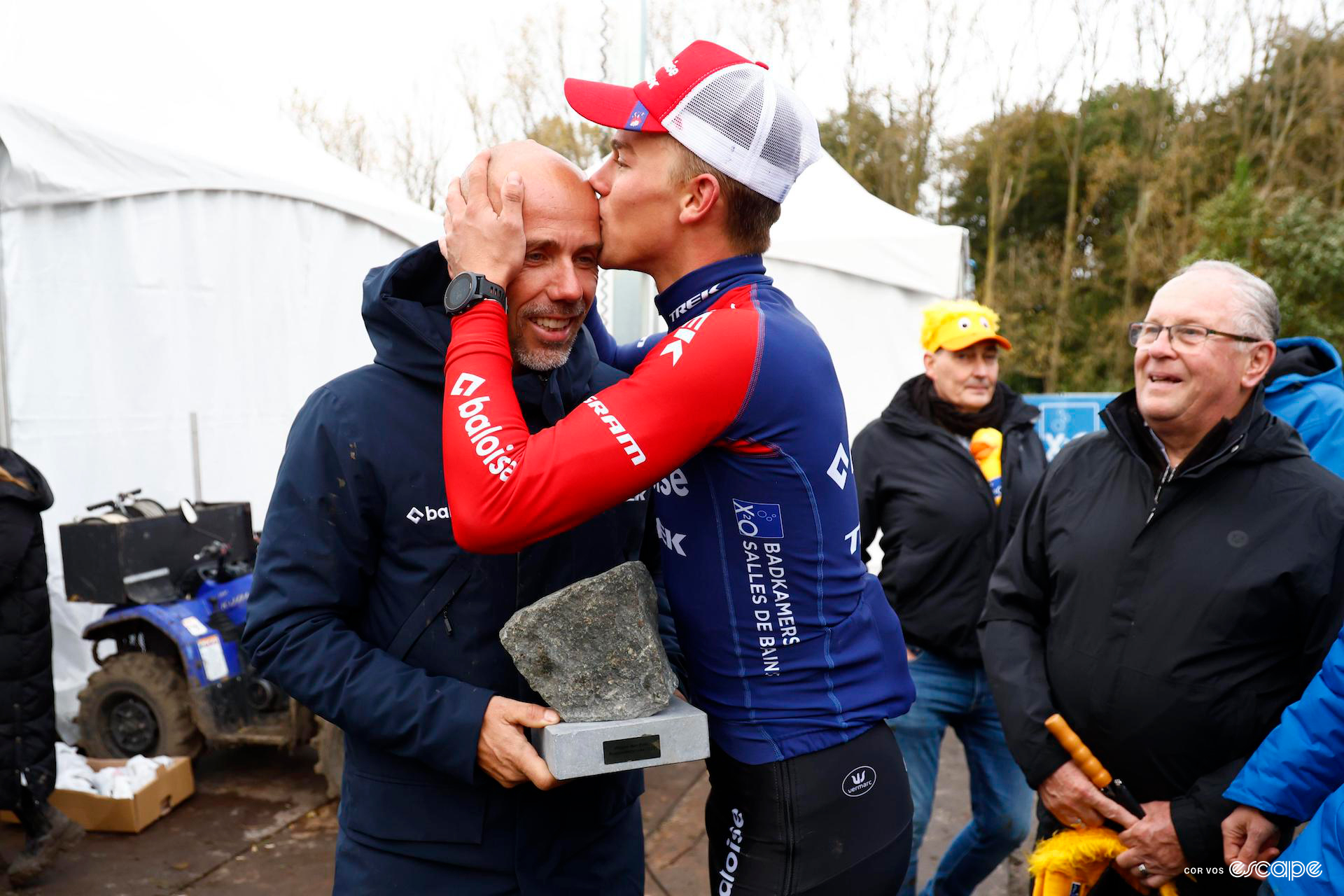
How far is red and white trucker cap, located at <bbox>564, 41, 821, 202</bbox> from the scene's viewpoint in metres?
1.68

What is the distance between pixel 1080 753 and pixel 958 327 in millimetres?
1967

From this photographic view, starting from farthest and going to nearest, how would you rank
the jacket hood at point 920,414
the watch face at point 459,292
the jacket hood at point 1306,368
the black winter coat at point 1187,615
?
the jacket hood at point 920,414
the jacket hood at point 1306,368
the black winter coat at point 1187,615
the watch face at point 459,292

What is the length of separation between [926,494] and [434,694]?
98.6 inches

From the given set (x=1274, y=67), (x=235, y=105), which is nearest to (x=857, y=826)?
(x=235, y=105)

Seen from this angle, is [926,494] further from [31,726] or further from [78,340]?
[78,340]

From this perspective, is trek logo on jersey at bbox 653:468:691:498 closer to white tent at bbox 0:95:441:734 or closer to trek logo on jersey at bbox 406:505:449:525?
trek logo on jersey at bbox 406:505:449:525

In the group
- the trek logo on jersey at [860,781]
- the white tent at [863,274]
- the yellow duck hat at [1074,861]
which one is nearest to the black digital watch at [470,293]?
the trek logo on jersey at [860,781]

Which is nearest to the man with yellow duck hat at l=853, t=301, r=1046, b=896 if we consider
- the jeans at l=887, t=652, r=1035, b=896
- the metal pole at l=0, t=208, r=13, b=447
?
the jeans at l=887, t=652, r=1035, b=896

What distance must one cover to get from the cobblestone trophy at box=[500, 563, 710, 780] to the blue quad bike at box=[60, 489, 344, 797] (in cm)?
375

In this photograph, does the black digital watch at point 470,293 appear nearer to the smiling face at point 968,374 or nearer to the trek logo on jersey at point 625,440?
the trek logo on jersey at point 625,440

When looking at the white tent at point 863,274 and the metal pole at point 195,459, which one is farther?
the white tent at point 863,274

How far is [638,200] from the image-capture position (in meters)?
1.76

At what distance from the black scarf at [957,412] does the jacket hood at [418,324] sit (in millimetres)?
2421

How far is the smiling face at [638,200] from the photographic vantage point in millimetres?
1737
